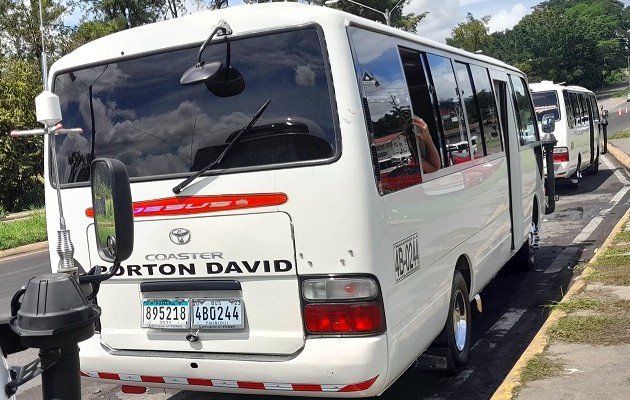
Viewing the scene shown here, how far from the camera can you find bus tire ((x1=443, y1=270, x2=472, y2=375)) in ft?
16.5

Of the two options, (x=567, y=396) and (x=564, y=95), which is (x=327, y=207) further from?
(x=564, y=95)

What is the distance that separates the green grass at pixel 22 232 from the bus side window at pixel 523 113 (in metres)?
11.2

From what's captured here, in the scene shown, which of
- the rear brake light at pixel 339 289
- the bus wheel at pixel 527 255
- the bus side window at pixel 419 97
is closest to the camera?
the rear brake light at pixel 339 289

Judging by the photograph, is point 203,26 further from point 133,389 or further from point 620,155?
point 620,155

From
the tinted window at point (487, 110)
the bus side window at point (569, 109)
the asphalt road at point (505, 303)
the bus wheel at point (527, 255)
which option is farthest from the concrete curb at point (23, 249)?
the bus side window at point (569, 109)

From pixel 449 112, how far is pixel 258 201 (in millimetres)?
2277

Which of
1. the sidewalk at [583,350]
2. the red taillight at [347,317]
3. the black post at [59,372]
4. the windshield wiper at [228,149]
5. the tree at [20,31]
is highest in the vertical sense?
the tree at [20,31]

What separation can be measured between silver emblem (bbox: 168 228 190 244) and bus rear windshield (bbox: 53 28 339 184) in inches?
13.6

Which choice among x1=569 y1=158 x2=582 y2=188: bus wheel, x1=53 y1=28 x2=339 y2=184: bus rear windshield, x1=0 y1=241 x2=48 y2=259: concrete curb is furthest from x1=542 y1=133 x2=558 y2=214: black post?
x1=0 y1=241 x2=48 y2=259: concrete curb

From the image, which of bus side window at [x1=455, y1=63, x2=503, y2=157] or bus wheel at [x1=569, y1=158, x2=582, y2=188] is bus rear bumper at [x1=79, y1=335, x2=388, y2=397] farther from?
bus wheel at [x1=569, y1=158, x2=582, y2=188]

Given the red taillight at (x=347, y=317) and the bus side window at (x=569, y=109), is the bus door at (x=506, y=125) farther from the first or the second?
the bus side window at (x=569, y=109)

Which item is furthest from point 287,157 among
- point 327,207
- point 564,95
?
point 564,95

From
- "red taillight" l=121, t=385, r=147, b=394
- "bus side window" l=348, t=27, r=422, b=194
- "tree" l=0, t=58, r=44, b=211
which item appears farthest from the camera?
"tree" l=0, t=58, r=44, b=211

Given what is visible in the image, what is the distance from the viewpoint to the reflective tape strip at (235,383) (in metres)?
3.65
